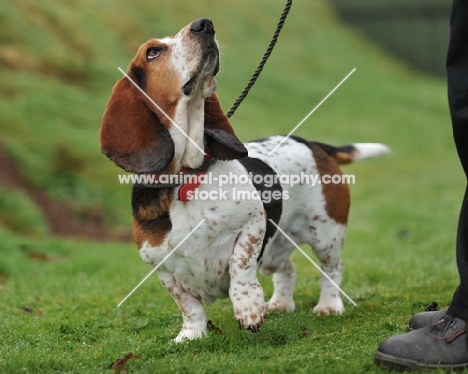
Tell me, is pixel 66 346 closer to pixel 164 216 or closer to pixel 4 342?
pixel 4 342

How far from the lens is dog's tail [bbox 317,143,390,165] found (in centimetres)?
570

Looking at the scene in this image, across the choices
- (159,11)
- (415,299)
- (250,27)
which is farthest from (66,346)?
(250,27)

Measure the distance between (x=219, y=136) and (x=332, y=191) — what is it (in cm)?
136

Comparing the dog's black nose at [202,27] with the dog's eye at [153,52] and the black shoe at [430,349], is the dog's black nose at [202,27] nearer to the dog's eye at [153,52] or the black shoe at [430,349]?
the dog's eye at [153,52]

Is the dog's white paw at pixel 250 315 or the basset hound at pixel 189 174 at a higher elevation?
the basset hound at pixel 189 174

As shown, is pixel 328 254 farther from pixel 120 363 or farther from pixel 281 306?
pixel 120 363

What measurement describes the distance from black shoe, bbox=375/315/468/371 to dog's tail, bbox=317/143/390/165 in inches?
90.0

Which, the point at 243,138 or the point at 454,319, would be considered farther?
the point at 243,138

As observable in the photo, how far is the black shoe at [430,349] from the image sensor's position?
11.4ft

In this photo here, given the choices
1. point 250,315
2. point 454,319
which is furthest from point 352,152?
point 454,319

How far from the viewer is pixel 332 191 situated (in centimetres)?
535

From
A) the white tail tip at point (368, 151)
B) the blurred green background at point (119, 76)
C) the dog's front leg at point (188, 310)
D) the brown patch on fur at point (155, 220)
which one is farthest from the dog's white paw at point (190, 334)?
the blurred green background at point (119, 76)

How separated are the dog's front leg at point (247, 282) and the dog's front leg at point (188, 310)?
1.18ft

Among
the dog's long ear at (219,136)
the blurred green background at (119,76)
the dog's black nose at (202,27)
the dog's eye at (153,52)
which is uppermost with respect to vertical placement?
the dog's black nose at (202,27)
